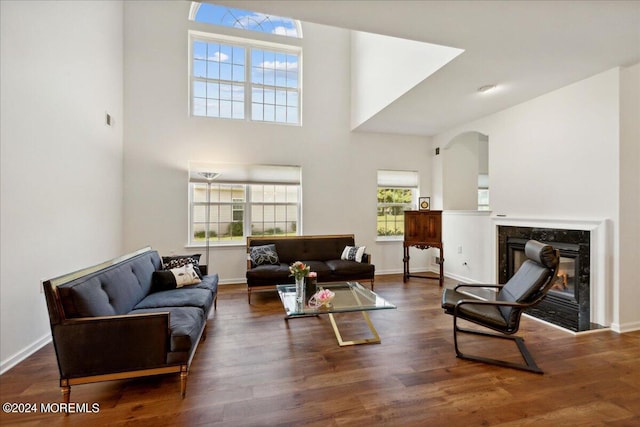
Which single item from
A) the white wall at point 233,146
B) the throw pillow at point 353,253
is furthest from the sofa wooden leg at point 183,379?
the white wall at point 233,146

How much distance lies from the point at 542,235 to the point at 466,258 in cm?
161

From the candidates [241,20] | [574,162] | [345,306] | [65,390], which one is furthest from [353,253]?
[241,20]

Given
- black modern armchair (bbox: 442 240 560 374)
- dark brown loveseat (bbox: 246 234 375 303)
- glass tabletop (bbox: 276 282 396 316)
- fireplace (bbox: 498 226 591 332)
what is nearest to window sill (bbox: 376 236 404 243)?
dark brown loveseat (bbox: 246 234 375 303)

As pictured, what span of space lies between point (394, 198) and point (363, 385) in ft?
14.9

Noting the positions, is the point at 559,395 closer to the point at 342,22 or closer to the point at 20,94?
the point at 342,22

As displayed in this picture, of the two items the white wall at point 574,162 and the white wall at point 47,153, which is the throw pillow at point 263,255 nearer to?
the white wall at point 47,153

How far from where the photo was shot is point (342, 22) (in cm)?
246

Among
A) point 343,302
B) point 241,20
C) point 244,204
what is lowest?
point 343,302

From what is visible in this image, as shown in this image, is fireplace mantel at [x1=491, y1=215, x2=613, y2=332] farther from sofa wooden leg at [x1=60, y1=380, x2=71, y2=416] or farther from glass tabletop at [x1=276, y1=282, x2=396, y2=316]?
sofa wooden leg at [x1=60, y1=380, x2=71, y2=416]

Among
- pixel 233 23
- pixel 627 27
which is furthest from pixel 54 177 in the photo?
pixel 627 27

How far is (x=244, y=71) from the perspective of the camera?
555cm

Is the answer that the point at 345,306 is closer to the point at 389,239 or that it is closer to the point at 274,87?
the point at 389,239

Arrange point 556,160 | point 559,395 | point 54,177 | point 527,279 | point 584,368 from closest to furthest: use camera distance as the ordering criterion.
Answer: point 559,395 < point 584,368 < point 527,279 < point 54,177 < point 556,160

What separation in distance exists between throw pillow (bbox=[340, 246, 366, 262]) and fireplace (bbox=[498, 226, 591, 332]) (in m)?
2.27
